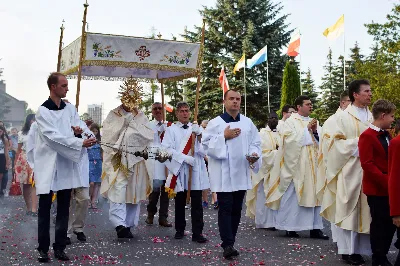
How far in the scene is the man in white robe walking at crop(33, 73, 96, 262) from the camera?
Result: 274 inches

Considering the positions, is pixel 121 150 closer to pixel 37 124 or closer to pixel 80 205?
pixel 80 205

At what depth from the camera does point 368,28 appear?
37.5 m

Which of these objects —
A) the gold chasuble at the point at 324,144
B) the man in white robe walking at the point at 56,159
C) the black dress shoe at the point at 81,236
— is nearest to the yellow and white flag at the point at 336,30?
the gold chasuble at the point at 324,144

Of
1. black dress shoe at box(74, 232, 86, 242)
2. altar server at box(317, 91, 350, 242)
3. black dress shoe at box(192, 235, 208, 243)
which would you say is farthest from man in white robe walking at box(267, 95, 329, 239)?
black dress shoe at box(74, 232, 86, 242)

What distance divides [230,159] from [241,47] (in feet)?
109

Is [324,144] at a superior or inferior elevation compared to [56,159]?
superior

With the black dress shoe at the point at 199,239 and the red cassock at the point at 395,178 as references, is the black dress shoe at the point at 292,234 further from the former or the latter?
the red cassock at the point at 395,178

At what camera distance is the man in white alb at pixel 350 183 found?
6.89 m

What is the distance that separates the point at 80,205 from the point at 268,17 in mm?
33861

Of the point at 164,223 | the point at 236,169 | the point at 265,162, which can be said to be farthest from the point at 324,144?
the point at 164,223

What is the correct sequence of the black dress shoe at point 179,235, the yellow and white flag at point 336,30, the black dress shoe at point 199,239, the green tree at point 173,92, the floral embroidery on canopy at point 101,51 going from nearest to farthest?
the black dress shoe at point 199,239 → the black dress shoe at point 179,235 → the floral embroidery on canopy at point 101,51 → the yellow and white flag at point 336,30 → the green tree at point 173,92

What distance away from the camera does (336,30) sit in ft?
84.0

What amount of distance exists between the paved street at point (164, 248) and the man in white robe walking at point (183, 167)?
476mm

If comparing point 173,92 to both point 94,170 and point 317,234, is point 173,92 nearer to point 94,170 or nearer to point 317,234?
point 94,170
